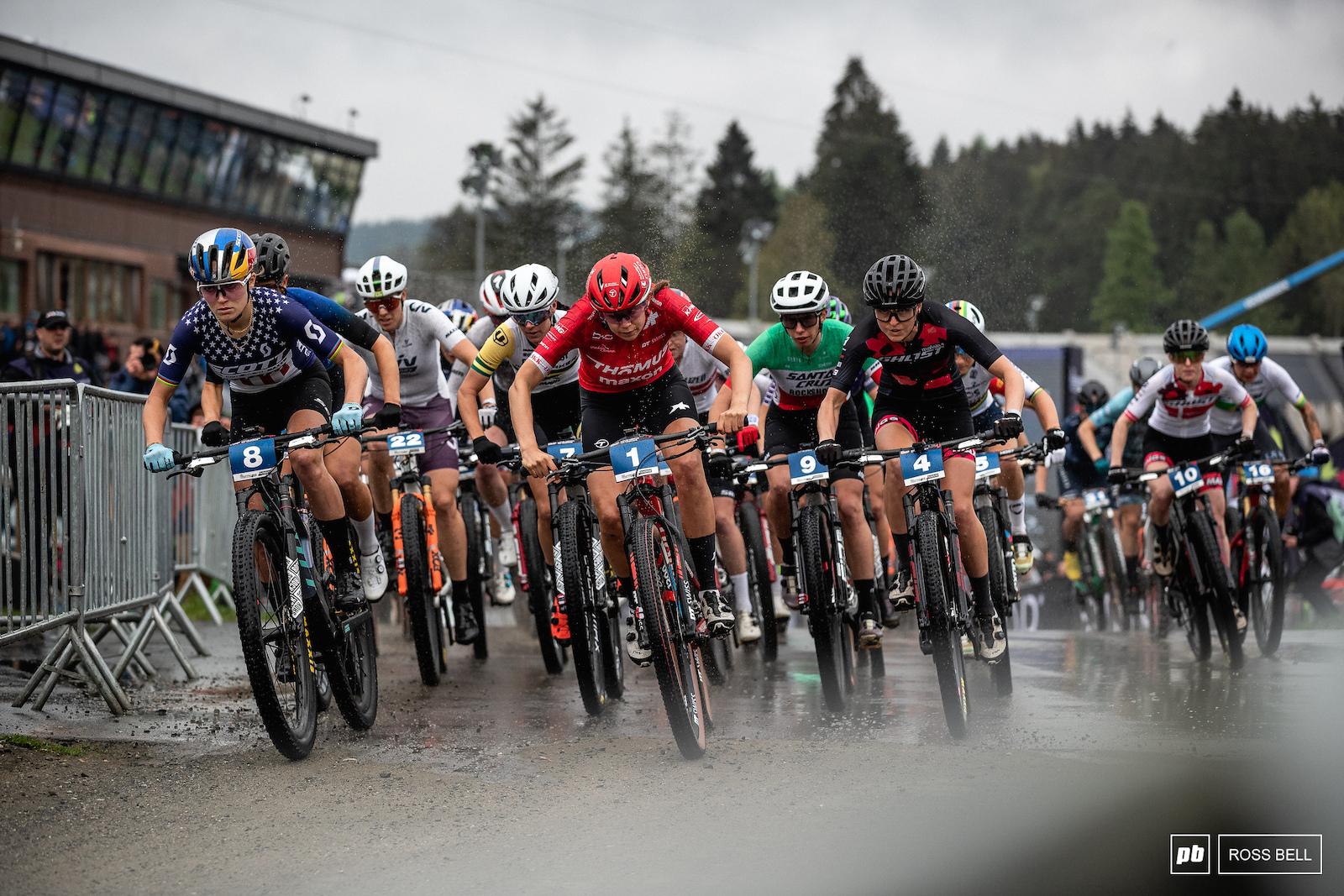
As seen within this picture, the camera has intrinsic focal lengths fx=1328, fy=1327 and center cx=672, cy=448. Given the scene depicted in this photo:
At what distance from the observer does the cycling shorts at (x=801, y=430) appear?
8828 mm

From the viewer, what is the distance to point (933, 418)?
7555 mm

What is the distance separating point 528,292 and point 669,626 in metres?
2.71

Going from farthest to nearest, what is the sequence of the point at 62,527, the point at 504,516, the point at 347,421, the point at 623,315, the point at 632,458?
the point at 504,516
the point at 62,527
the point at 623,315
the point at 632,458
the point at 347,421

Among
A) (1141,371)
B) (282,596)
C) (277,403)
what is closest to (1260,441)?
(1141,371)

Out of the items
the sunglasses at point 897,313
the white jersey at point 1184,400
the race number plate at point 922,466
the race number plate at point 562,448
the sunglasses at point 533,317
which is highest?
the sunglasses at point 533,317

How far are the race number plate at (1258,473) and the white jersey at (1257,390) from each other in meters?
0.75

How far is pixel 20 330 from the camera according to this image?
19.8 metres

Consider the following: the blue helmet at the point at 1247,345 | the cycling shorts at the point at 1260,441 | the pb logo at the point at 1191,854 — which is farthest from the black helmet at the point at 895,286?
the cycling shorts at the point at 1260,441

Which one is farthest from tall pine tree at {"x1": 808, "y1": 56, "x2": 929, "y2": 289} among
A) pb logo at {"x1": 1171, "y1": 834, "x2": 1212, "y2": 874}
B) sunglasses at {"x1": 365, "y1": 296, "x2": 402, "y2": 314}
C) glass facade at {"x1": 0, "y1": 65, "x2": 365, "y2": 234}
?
pb logo at {"x1": 1171, "y1": 834, "x2": 1212, "y2": 874}

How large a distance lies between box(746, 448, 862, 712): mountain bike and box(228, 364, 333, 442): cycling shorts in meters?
2.39

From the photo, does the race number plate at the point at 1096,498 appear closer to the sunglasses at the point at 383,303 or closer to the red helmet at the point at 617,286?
the sunglasses at the point at 383,303

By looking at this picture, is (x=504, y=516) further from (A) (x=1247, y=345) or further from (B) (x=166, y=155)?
(B) (x=166, y=155)

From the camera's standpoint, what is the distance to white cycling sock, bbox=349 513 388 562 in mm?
7398

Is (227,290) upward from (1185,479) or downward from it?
upward
